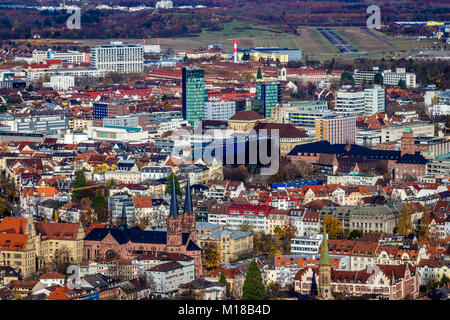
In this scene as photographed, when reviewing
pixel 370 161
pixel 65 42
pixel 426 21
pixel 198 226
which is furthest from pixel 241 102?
pixel 426 21

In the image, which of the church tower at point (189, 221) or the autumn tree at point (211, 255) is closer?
the autumn tree at point (211, 255)

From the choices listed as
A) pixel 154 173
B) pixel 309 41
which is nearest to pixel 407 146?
pixel 154 173

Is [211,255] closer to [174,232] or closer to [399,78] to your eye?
[174,232]

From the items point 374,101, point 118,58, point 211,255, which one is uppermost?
point 118,58

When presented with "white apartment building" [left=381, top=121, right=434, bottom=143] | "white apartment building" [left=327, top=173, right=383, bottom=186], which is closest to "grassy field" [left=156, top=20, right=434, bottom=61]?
"white apartment building" [left=381, top=121, right=434, bottom=143]

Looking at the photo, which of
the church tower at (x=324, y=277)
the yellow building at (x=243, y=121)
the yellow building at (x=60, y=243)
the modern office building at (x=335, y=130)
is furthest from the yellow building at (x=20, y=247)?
the yellow building at (x=243, y=121)

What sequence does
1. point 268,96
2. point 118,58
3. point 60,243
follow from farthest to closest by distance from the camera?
point 118,58 < point 268,96 < point 60,243

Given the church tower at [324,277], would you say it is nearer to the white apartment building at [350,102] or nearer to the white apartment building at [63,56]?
the white apartment building at [350,102]
